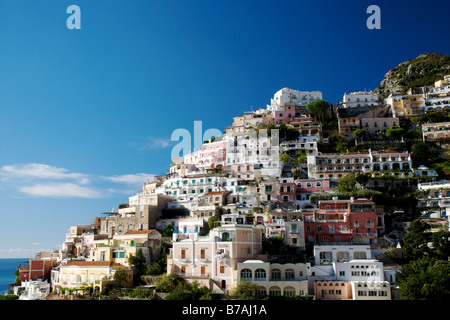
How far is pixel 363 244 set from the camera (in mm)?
36906

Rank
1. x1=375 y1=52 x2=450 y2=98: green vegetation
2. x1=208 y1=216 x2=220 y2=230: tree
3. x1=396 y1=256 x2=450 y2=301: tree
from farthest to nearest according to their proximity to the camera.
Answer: x1=375 y1=52 x2=450 y2=98: green vegetation, x1=208 y1=216 x2=220 y2=230: tree, x1=396 y1=256 x2=450 y2=301: tree

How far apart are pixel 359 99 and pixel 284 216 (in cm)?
3835

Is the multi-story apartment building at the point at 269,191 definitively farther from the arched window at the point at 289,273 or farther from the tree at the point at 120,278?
the tree at the point at 120,278

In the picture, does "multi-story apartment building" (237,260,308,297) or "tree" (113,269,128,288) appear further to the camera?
"tree" (113,269,128,288)

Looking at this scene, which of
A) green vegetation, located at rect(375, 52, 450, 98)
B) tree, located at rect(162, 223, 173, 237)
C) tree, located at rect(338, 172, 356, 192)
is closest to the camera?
tree, located at rect(162, 223, 173, 237)

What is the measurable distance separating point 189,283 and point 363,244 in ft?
46.8

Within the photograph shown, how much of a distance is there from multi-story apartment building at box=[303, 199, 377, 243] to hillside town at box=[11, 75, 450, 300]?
8cm

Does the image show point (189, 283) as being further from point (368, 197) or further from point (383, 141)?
point (383, 141)

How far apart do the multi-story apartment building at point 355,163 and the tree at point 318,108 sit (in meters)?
14.8

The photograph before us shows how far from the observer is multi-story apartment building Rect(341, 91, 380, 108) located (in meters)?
70.9

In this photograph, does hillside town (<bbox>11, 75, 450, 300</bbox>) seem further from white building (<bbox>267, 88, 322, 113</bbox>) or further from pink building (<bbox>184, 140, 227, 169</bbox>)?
white building (<bbox>267, 88, 322, 113</bbox>)

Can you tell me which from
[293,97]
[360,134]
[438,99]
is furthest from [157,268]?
[438,99]

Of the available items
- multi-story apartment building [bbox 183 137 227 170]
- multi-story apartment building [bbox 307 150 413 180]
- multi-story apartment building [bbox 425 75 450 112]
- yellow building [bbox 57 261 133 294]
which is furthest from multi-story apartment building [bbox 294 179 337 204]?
multi-story apartment building [bbox 425 75 450 112]
